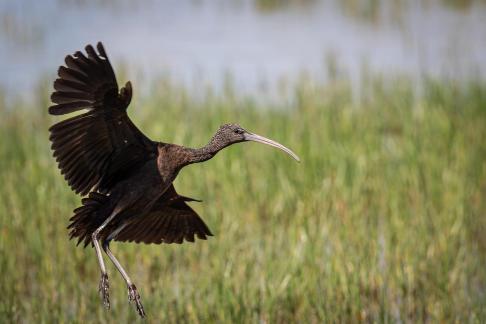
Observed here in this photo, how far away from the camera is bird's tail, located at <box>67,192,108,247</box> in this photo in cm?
443

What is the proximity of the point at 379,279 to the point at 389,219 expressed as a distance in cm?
148

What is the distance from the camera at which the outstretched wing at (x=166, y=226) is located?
4930 mm

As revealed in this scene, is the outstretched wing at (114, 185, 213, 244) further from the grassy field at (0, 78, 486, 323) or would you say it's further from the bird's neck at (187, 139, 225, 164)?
the grassy field at (0, 78, 486, 323)

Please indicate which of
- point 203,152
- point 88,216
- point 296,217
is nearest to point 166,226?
point 88,216

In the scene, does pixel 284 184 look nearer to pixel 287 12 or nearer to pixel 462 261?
pixel 462 261

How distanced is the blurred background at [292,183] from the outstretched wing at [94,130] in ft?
5.33

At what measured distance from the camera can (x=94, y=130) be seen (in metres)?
4.34

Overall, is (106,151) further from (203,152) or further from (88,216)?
(203,152)

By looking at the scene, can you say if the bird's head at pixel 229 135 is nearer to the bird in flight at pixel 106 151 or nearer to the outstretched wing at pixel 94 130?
the bird in flight at pixel 106 151

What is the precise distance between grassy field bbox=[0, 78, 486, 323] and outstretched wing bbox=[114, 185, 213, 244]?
2.88 feet

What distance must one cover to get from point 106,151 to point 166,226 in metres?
0.75

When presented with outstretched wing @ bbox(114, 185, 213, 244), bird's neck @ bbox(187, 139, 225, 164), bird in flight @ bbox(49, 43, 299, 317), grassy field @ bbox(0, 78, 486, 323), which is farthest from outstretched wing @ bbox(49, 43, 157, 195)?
grassy field @ bbox(0, 78, 486, 323)

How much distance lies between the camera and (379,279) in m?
6.35

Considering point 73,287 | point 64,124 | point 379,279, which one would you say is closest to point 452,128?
point 379,279
